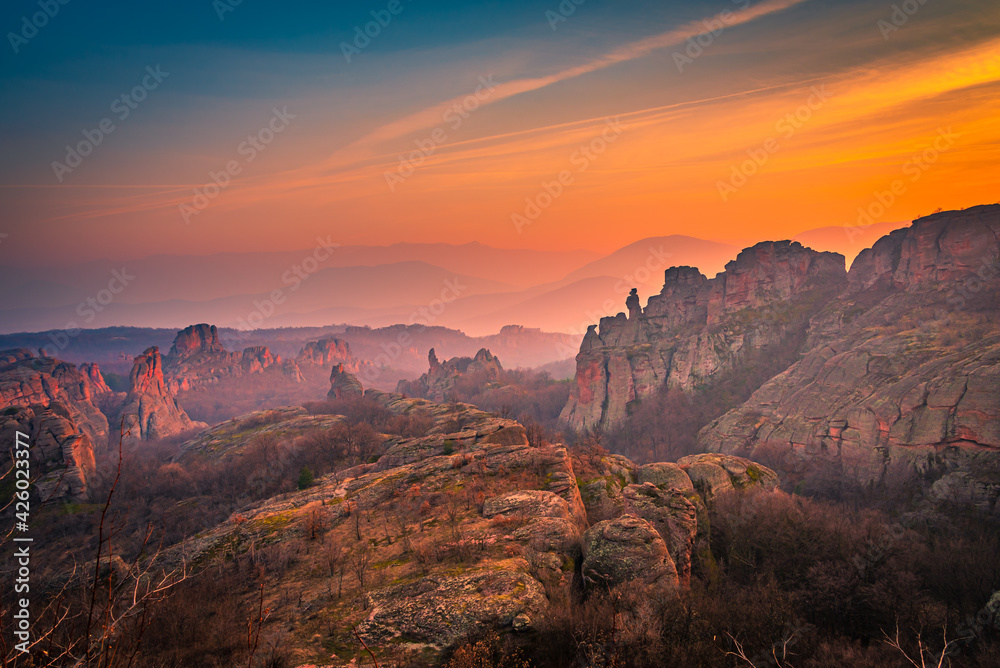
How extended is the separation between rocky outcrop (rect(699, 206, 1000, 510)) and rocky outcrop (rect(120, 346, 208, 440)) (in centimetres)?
18354

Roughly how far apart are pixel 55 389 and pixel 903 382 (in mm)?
230479

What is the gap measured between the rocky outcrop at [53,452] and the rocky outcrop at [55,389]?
68.4 m

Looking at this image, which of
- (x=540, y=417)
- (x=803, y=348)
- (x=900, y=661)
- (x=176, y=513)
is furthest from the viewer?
(x=540, y=417)

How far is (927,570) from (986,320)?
79.9 meters

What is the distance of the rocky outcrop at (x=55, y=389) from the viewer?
132 meters

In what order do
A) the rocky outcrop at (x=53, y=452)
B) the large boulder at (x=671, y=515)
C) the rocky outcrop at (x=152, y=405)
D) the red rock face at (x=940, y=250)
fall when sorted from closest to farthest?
the large boulder at (x=671, y=515) < the rocky outcrop at (x=53, y=452) < the red rock face at (x=940, y=250) < the rocky outcrop at (x=152, y=405)

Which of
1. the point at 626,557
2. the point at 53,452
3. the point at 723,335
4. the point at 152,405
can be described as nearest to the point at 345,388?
the point at 53,452

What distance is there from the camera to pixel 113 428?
538 ft

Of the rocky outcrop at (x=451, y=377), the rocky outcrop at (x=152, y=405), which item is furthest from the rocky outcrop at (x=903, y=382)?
the rocky outcrop at (x=152, y=405)

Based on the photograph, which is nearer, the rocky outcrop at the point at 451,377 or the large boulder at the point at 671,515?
the large boulder at the point at 671,515

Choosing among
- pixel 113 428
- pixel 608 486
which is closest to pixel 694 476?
pixel 608 486

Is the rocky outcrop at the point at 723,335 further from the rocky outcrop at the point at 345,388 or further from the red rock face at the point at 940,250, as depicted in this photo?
the rocky outcrop at the point at 345,388

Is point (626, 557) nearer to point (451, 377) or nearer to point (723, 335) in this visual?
point (723, 335)

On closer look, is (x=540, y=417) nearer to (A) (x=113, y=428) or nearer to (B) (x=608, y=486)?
(B) (x=608, y=486)
